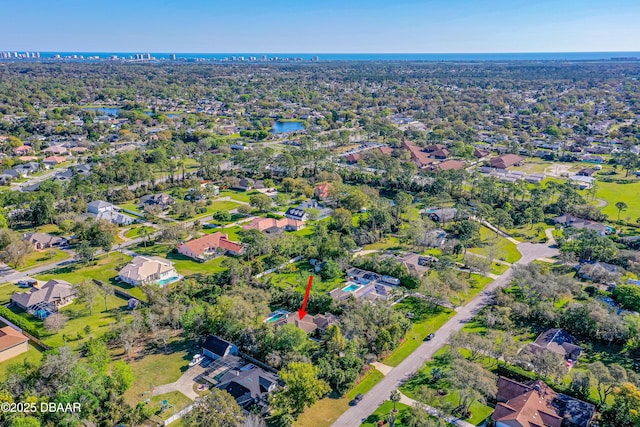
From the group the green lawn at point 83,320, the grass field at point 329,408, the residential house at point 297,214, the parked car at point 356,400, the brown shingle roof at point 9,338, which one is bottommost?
the grass field at point 329,408

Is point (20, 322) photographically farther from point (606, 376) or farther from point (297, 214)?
point (606, 376)

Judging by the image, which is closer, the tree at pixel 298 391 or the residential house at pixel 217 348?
the tree at pixel 298 391

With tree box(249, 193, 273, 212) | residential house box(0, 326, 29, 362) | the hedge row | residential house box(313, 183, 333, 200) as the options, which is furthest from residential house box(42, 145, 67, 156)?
residential house box(0, 326, 29, 362)

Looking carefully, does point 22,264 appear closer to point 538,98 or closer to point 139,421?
point 139,421

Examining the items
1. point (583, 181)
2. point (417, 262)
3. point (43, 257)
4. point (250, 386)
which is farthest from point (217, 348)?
point (583, 181)

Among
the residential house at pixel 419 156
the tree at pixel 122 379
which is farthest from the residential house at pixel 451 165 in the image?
the tree at pixel 122 379

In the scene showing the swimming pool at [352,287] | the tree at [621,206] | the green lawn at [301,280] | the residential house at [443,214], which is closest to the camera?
the green lawn at [301,280]

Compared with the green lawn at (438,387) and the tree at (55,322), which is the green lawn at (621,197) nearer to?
the green lawn at (438,387)

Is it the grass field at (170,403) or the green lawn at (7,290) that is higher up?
the green lawn at (7,290)
